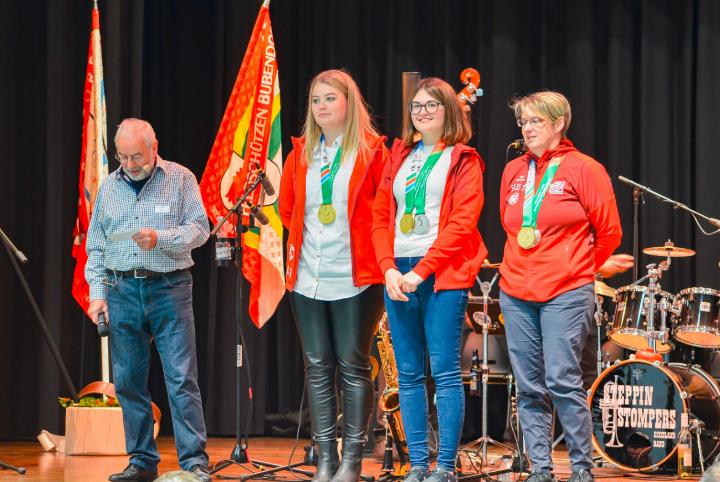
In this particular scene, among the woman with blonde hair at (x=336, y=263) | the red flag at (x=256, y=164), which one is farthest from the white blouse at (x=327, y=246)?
the red flag at (x=256, y=164)

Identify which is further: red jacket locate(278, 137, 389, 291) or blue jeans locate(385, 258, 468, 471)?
red jacket locate(278, 137, 389, 291)

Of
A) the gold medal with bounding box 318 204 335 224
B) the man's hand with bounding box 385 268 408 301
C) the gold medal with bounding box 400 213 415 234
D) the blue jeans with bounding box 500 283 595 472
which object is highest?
the gold medal with bounding box 318 204 335 224

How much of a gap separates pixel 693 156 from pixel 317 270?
3.70m

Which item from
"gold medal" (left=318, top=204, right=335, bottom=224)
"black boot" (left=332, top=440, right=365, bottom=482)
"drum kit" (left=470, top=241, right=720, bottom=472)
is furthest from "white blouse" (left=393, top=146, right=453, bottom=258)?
"drum kit" (left=470, top=241, right=720, bottom=472)

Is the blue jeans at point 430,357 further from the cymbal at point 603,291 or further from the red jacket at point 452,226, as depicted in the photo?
the cymbal at point 603,291

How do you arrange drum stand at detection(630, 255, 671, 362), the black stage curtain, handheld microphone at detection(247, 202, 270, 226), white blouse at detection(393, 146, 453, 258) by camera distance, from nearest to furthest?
white blouse at detection(393, 146, 453, 258), handheld microphone at detection(247, 202, 270, 226), drum stand at detection(630, 255, 671, 362), the black stage curtain

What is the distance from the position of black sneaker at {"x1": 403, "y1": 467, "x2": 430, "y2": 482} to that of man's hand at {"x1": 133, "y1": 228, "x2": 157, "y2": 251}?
1367 mm

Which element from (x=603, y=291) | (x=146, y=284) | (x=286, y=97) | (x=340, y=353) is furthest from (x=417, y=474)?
(x=286, y=97)

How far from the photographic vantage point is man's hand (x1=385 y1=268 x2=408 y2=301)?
356 cm

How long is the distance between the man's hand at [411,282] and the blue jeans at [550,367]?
0.50 meters

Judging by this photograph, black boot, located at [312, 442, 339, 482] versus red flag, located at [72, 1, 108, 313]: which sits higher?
red flag, located at [72, 1, 108, 313]

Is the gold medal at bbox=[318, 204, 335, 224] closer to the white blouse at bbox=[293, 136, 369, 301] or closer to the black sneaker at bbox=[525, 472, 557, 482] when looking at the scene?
the white blouse at bbox=[293, 136, 369, 301]

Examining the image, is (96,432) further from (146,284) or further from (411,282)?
(411,282)

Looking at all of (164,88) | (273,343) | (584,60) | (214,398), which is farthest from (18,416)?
(584,60)
